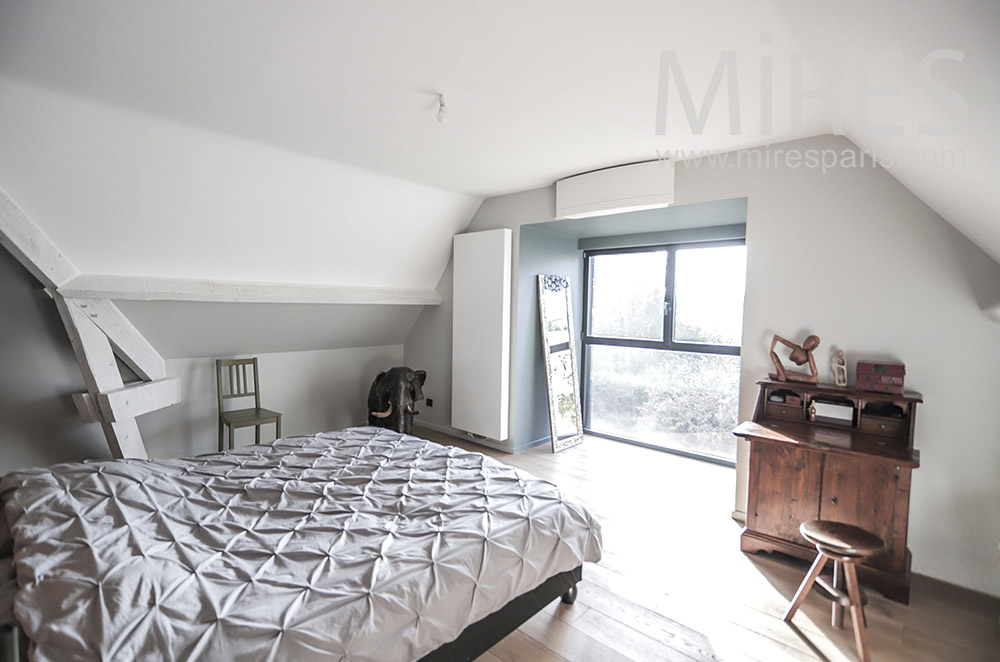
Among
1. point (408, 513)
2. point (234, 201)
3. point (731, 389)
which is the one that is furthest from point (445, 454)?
point (731, 389)

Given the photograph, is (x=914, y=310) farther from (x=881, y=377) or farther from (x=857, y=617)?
(x=857, y=617)

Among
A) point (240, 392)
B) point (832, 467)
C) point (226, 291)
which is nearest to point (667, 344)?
point (832, 467)

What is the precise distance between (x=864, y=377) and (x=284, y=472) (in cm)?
324

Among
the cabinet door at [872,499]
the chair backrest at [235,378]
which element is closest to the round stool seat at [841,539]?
the cabinet door at [872,499]

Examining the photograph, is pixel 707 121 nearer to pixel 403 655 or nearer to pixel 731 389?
pixel 731 389

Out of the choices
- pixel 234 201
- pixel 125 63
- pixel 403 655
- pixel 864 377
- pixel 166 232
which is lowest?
pixel 403 655

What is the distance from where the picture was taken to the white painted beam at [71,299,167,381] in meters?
3.04

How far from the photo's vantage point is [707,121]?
2623mm

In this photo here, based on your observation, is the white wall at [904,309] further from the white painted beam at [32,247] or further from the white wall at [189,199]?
the white painted beam at [32,247]

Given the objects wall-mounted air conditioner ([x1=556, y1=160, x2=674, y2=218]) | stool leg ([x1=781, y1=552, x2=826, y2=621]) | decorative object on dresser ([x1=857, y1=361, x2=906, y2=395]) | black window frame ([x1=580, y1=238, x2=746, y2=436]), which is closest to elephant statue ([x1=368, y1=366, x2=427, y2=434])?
black window frame ([x1=580, y1=238, x2=746, y2=436])

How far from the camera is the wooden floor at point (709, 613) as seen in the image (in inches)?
77.4

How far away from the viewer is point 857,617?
76.7 inches

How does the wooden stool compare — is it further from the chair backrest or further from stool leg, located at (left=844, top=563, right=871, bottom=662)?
the chair backrest

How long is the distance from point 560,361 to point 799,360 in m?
2.33
